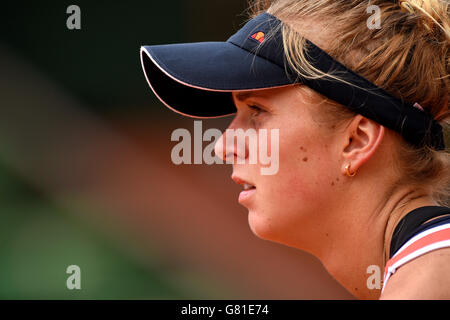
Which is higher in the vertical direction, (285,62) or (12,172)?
(12,172)

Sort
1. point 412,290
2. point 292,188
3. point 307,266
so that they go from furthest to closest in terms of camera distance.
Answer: point 307,266 → point 292,188 → point 412,290

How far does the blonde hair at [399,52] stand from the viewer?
1533mm

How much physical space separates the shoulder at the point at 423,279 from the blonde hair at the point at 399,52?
14.4 inches

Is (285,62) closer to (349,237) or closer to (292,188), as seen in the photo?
(292,188)

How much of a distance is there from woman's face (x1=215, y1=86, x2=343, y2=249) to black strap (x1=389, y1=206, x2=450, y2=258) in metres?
0.19

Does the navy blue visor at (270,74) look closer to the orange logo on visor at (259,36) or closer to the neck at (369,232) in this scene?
the orange logo on visor at (259,36)

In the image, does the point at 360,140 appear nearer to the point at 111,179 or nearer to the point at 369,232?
the point at 369,232

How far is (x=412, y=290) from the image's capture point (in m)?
1.17

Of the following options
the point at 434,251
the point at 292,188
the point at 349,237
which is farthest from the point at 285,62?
the point at 434,251

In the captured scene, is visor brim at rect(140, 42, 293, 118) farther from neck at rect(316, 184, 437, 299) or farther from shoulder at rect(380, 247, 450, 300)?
shoulder at rect(380, 247, 450, 300)

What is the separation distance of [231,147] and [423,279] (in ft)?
2.16

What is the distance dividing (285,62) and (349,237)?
19.6 inches
